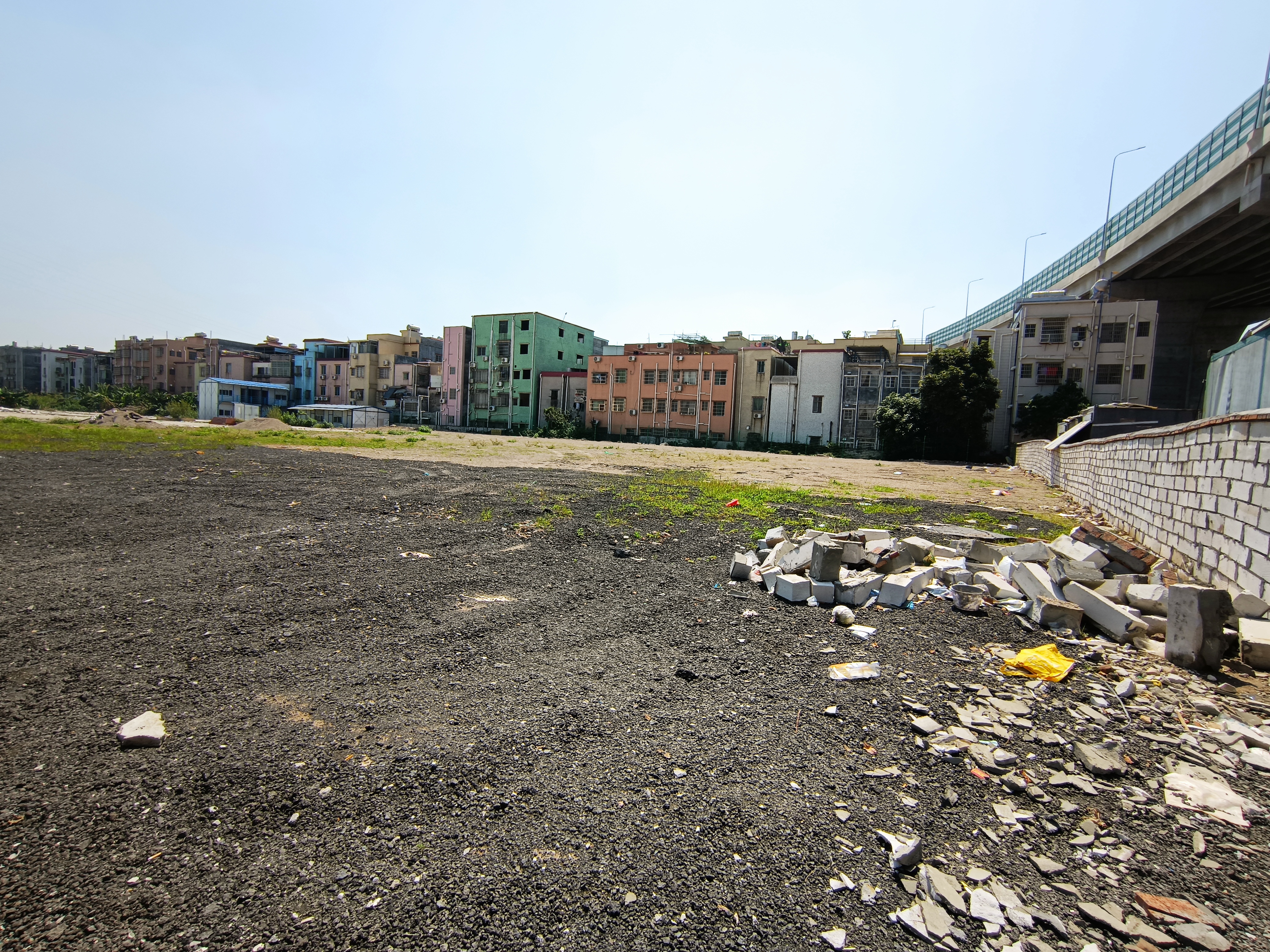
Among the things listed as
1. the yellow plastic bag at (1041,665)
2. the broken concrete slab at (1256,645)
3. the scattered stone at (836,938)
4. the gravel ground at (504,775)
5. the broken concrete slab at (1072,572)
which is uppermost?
the broken concrete slab at (1072,572)

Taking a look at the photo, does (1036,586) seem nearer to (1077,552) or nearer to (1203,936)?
(1077,552)

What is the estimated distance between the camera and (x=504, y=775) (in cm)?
288

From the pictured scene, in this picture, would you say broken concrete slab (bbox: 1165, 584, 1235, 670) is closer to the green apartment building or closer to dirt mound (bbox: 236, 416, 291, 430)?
dirt mound (bbox: 236, 416, 291, 430)

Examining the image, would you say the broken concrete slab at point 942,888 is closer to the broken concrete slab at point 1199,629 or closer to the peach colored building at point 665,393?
the broken concrete slab at point 1199,629

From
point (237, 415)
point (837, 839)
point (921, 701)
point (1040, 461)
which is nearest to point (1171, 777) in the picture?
point (921, 701)

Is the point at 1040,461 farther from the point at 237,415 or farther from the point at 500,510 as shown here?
the point at 237,415

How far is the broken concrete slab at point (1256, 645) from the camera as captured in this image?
4109mm

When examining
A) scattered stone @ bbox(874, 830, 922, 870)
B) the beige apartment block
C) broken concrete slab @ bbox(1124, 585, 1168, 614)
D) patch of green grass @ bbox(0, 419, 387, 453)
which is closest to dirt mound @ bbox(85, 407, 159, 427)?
patch of green grass @ bbox(0, 419, 387, 453)

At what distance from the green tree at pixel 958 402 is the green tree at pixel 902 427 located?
1.54 ft

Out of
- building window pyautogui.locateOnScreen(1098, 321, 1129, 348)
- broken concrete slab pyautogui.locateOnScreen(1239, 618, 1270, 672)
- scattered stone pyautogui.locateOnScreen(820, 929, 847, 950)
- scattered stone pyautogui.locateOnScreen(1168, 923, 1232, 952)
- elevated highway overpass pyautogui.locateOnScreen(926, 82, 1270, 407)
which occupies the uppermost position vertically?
elevated highway overpass pyautogui.locateOnScreen(926, 82, 1270, 407)

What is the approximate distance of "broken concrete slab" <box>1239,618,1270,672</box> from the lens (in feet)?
13.5

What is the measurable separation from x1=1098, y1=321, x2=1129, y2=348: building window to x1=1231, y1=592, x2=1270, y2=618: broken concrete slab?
4660 centimetres

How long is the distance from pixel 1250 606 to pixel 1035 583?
4.74ft

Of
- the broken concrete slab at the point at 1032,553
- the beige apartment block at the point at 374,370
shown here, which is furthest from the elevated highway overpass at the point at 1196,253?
the beige apartment block at the point at 374,370
